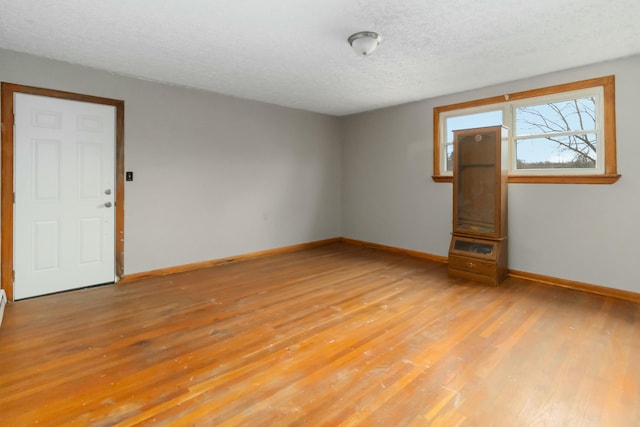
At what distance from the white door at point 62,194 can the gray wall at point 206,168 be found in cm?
21

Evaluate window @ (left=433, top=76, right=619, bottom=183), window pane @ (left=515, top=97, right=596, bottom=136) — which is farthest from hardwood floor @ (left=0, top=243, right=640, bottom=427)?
window pane @ (left=515, top=97, right=596, bottom=136)

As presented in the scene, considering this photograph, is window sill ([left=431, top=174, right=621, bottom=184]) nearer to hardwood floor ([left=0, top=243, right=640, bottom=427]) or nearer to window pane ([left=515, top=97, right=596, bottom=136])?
window pane ([left=515, top=97, right=596, bottom=136])

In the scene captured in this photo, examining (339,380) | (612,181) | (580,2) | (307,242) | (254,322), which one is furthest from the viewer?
(307,242)

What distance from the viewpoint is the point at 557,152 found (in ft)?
12.5

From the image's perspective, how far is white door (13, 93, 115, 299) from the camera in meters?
3.24

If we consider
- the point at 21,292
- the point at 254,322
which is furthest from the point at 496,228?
the point at 21,292

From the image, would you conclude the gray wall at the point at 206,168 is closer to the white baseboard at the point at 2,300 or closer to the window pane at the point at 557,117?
the white baseboard at the point at 2,300

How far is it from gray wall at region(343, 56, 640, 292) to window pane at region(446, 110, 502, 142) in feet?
0.82

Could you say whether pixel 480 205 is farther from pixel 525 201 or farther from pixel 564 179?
pixel 564 179

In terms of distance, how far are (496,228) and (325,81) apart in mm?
2720

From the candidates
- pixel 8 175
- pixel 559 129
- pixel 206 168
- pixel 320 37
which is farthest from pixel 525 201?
pixel 8 175

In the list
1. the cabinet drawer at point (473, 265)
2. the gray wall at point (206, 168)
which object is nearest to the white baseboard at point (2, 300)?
the gray wall at point (206, 168)

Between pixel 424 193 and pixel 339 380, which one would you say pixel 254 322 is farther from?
pixel 424 193

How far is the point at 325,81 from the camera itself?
4.06m
